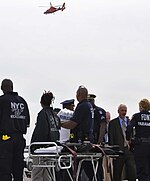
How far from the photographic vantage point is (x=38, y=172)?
1045 centimetres

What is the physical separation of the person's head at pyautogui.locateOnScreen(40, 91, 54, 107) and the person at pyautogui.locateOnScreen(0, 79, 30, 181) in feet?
2.03

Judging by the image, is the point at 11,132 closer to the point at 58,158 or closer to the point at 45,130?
the point at 45,130

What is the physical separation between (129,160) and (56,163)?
467 centimetres

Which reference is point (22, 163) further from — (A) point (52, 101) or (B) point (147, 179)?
(B) point (147, 179)

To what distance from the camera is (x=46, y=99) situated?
1066 centimetres

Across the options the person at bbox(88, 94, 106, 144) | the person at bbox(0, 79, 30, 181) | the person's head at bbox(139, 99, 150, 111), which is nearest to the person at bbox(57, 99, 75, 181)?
the person at bbox(88, 94, 106, 144)

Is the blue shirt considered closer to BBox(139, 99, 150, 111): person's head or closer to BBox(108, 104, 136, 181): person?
BBox(139, 99, 150, 111): person's head

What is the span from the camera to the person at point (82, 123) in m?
10.4

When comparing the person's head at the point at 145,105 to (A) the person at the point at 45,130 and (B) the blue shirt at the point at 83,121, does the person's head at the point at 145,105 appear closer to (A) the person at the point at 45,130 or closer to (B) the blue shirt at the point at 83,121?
(B) the blue shirt at the point at 83,121

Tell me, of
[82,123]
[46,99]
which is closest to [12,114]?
[46,99]

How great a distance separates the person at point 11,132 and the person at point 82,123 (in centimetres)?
83

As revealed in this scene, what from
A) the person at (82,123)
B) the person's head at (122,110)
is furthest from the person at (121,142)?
the person at (82,123)

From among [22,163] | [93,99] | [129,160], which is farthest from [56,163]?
[129,160]

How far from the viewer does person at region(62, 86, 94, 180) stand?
408 inches
